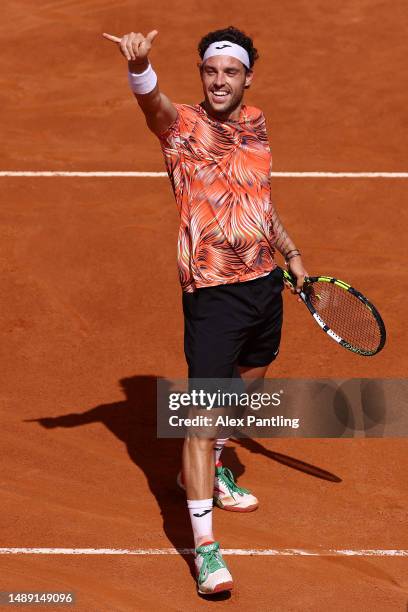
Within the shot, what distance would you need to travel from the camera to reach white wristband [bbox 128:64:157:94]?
6.95 meters

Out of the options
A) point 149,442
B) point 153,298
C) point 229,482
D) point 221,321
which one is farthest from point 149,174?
point 221,321

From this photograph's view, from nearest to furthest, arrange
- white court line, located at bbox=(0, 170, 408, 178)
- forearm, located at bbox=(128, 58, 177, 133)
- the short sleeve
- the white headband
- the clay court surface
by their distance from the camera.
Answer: forearm, located at bbox=(128, 58, 177, 133), the short sleeve, the white headband, the clay court surface, white court line, located at bbox=(0, 170, 408, 178)

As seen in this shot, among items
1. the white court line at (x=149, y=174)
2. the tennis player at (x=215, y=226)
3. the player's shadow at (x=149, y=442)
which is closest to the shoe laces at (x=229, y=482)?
the player's shadow at (x=149, y=442)

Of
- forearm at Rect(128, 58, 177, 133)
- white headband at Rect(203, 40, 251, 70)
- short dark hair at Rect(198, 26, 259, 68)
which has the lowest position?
forearm at Rect(128, 58, 177, 133)

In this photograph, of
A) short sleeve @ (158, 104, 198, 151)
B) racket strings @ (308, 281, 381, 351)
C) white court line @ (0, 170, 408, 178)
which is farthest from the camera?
white court line @ (0, 170, 408, 178)

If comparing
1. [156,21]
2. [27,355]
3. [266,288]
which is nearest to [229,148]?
[266,288]

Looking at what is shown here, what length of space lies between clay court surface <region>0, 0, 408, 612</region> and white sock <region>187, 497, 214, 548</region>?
325mm

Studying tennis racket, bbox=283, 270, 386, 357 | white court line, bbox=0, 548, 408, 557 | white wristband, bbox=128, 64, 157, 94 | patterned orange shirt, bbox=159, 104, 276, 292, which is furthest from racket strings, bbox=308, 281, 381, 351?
white wristband, bbox=128, 64, 157, 94

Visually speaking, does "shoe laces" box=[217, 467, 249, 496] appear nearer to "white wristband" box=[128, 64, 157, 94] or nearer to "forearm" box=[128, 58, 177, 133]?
"forearm" box=[128, 58, 177, 133]

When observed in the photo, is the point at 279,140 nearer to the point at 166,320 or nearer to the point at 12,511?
the point at 166,320

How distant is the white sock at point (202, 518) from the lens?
7.34m

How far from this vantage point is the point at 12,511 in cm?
815

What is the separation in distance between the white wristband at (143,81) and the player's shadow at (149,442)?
2.80 m

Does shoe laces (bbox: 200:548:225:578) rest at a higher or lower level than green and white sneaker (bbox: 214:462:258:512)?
lower
